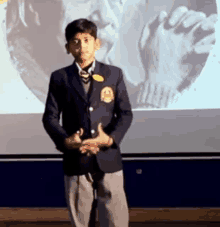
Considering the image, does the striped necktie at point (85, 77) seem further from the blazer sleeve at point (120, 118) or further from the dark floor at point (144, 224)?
the dark floor at point (144, 224)

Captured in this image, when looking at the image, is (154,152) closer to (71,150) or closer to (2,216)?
(71,150)

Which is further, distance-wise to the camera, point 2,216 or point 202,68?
point 2,216

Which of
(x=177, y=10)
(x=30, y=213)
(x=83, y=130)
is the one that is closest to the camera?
(x=83, y=130)

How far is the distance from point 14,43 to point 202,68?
1.48 m

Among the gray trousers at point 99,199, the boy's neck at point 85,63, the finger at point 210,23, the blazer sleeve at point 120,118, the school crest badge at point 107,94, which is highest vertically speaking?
the finger at point 210,23

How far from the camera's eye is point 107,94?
37.9 inches

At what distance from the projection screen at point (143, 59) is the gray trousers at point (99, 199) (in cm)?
89

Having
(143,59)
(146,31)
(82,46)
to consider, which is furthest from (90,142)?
(146,31)

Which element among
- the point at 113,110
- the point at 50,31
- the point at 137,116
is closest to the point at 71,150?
A: the point at 113,110

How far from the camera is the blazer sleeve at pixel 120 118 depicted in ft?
3.08

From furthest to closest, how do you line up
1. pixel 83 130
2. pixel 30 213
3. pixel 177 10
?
pixel 30 213 < pixel 177 10 < pixel 83 130

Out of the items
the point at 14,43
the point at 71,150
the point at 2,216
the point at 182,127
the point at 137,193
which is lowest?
the point at 2,216

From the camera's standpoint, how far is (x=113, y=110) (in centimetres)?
101

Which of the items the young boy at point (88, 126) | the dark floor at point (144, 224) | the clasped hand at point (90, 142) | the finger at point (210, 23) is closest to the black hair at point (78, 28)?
the young boy at point (88, 126)
